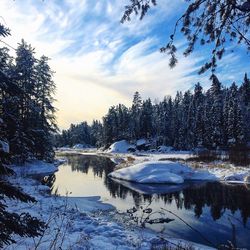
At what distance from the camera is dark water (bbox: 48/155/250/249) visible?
44.5 feet

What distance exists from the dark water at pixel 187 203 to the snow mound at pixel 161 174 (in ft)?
5.04

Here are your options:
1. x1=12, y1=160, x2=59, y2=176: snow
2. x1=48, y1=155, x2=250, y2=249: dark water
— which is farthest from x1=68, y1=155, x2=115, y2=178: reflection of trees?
x1=48, y1=155, x2=250, y2=249: dark water

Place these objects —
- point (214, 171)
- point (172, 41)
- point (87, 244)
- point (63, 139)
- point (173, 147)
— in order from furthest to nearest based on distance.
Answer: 1. point (63, 139)
2. point (173, 147)
3. point (214, 171)
4. point (87, 244)
5. point (172, 41)

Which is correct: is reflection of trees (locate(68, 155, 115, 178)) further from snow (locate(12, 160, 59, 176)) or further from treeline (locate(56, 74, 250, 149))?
treeline (locate(56, 74, 250, 149))

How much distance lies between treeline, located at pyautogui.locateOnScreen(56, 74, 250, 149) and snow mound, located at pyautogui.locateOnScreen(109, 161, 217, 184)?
3329cm

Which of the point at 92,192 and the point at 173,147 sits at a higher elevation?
the point at 173,147

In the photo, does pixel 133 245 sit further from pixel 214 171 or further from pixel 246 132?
pixel 246 132

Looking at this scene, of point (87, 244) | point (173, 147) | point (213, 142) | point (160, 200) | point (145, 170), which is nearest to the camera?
point (87, 244)

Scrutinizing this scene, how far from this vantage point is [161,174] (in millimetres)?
29609

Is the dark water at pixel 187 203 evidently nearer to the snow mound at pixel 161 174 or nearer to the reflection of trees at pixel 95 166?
the snow mound at pixel 161 174

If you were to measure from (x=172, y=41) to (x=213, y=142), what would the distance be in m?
71.7

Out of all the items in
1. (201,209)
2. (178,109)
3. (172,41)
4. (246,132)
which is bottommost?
(201,209)

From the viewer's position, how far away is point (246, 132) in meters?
76.8

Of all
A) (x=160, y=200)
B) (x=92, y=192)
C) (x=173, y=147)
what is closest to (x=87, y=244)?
(x=160, y=200)
